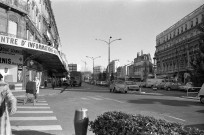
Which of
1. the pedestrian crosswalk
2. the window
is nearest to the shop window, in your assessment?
the window

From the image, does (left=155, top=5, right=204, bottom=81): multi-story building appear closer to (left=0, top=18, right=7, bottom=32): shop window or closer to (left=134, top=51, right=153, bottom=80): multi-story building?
(left=134, top=51, right=153, bottom=80): multi-story building

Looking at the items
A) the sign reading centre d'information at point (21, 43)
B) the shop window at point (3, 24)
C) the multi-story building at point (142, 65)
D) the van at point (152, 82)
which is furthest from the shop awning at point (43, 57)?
the multi-story building at point (142, 65)

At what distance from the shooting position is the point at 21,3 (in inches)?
1109

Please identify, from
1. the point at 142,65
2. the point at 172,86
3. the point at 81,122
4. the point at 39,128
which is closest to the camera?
the point at 81,122

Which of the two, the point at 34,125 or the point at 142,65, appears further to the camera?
the point at 142,65

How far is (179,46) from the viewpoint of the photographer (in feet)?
204

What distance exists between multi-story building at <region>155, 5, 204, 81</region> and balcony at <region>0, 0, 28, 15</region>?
34.4 metres

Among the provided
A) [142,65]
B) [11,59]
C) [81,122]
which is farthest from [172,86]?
[142,65]

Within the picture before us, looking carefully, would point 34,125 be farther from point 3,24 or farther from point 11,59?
point 11,59

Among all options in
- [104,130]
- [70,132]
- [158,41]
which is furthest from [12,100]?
[158,41]

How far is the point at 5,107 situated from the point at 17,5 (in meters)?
25.9

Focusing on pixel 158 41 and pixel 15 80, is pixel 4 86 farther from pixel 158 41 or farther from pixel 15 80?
pixel 158 41

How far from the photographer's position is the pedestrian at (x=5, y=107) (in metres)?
3.80

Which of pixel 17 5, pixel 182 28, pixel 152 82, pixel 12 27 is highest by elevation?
pixel 182 28
